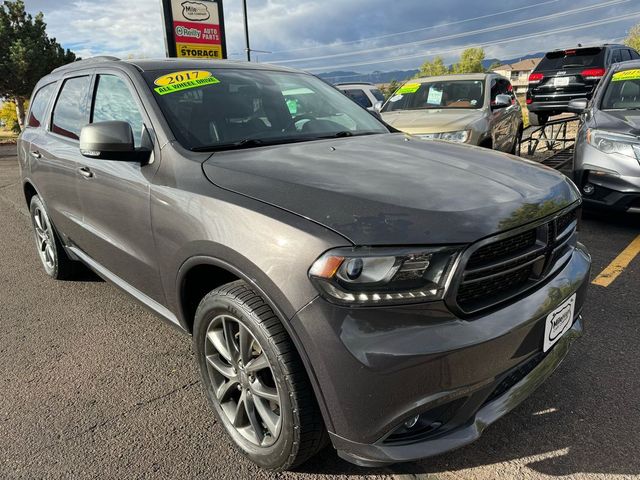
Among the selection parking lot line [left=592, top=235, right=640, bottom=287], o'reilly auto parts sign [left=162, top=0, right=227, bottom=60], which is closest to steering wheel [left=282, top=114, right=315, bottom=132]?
parking lot line [left=592, top=235, right=640, bottom=287]

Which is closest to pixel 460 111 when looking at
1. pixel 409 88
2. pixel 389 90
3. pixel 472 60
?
pixel 409 88

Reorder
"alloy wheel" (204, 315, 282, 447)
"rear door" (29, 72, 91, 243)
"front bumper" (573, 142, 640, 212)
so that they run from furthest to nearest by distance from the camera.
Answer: "front bumper" (573, 142, 640, 212) < "rear door" (29, 72, 91, 243) < "alloy wheel" (204, 315, 282, 447)

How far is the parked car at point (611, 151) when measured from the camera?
4633mm

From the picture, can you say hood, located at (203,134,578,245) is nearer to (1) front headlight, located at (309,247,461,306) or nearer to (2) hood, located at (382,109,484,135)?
(1) front headlight, located at (309,247,461,306)

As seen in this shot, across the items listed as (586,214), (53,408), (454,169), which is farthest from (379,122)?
(586,214)

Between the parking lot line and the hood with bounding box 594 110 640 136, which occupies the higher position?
the hood with bounding box 594 110 640 136

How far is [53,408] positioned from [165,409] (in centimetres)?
60

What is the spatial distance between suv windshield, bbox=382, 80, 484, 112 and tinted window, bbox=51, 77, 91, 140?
5.48m

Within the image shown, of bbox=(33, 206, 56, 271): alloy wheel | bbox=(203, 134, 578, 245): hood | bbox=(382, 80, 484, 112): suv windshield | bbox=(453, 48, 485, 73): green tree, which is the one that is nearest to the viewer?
bbox=(203, 134, 578, 245): hood

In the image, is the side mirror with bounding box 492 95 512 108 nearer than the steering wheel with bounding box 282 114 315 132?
No

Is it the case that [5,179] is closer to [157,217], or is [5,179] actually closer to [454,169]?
[157,217]

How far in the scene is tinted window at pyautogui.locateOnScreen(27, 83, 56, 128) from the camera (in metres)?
4.04

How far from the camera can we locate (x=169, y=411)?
249cm

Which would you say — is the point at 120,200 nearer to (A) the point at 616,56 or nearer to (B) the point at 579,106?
(B) the point at 579,106
